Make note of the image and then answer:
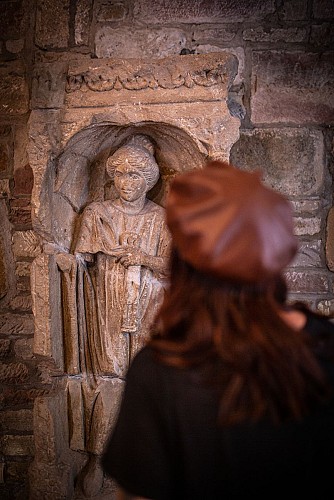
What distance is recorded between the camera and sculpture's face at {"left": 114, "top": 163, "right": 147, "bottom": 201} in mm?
2389

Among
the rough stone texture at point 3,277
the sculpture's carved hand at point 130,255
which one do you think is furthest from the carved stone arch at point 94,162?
the rough stone texture at point 3,277

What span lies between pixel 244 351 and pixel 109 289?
63.9 inches

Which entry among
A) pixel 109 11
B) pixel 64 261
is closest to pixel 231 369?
pixel 64 261

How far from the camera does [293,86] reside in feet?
8.66

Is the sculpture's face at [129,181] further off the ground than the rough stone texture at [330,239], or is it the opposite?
the sculpture's face at [129,181]

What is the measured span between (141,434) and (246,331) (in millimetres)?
292

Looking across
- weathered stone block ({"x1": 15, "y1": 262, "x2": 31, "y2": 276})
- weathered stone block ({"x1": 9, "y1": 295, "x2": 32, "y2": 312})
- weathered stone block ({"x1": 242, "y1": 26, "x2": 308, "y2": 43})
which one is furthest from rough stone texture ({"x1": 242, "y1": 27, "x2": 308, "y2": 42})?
weathered stone block ({"x1": 9, "y1": 295, "x2": 32, "y2": 312})

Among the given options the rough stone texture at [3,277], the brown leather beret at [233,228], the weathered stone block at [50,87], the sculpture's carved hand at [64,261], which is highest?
the weathered stone block at [50,87]

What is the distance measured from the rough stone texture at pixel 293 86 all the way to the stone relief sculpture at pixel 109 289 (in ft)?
2.14

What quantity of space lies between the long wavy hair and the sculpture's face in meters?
1.48

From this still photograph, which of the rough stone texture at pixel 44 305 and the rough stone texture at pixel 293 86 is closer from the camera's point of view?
the rough stone texture at pixel 44 305

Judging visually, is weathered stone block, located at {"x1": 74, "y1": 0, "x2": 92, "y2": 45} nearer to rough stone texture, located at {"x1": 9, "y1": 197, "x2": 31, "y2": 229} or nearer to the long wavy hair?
rough stone texture, located at {"x1": 9, "y1": 197, "x2": 31, "y2": 229}

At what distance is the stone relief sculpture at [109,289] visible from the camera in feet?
7.97

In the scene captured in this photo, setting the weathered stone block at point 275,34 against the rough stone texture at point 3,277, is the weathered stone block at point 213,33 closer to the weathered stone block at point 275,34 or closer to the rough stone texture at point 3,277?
the weathered stone block at point 275,34
